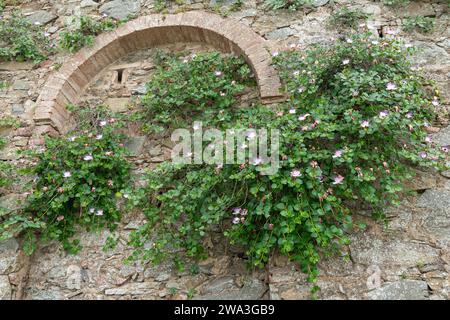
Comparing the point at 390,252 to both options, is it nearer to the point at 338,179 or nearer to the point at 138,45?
the point at 338,179

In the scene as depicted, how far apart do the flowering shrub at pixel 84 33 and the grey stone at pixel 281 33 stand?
1.55 metres

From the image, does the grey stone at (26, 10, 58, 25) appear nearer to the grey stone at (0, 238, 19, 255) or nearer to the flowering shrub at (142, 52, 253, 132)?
the flowering shrub at (142, 52, 253, 132)

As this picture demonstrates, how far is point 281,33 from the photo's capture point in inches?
136

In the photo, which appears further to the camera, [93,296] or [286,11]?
[286,11]

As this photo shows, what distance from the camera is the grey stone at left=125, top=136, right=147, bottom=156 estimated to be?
3.33 m

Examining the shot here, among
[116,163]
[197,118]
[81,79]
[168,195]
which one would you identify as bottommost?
[168,195]

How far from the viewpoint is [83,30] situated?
386cm

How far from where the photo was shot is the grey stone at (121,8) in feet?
12.9

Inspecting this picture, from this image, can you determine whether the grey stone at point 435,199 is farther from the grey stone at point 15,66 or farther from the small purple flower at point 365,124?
the grey stone at point 15,66

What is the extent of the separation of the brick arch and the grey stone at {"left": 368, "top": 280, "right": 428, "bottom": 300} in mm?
1867

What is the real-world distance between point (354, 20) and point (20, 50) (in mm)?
3153

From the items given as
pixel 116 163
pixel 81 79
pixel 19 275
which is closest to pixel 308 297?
pixel 116 163

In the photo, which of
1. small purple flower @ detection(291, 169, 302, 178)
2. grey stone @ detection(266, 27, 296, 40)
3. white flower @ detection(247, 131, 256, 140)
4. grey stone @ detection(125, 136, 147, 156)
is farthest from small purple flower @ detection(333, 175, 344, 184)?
grey stone @ detection(125, 136, 147, 156)
